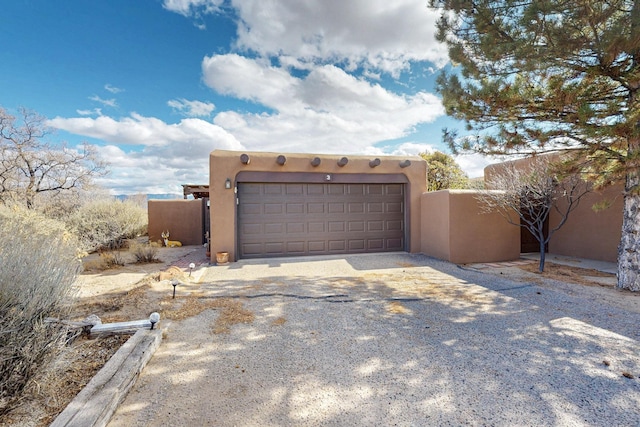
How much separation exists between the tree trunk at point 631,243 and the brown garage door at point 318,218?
5.32 meters

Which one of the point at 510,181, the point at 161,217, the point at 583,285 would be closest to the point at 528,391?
the point at 583,285

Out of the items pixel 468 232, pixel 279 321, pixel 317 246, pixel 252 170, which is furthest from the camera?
pixel 317 246

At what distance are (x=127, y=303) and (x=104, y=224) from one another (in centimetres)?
847

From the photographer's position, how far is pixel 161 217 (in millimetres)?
12969

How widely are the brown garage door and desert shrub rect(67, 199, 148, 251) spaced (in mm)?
5914

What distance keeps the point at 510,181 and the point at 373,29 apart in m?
5.84

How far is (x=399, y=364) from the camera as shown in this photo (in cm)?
290

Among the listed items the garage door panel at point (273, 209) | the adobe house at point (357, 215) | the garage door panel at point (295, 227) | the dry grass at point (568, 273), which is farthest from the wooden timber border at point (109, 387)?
the dry grass at point (568, 273)

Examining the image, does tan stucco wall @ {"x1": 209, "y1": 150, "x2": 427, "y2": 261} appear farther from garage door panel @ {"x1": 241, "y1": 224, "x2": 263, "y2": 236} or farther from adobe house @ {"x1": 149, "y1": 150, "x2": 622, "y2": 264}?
garage door panel @ {"x1": 241, "y1": 224, "x2": 263, "y2": 236}

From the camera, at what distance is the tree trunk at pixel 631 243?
17.9 ft

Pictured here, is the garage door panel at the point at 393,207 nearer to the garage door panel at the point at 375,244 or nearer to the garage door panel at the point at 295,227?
the garage door panel at the point at 375,244

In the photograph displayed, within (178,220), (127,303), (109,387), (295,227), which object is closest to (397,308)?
(109,387)

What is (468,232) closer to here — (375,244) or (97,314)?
(375,244)

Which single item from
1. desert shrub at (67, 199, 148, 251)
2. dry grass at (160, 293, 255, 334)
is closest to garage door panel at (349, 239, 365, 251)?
dry grass at (160, 293, 255, 334)
